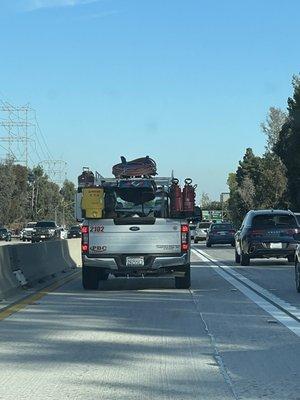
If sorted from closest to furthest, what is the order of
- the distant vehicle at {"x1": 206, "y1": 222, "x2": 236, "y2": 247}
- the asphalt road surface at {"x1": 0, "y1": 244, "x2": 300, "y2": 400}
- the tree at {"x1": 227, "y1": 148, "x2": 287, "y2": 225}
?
the asphalt road surface at {"x1": 0, "y1": 244, "x2": 300, "y2": 400} → the distant vehicle at {"x1": 206, "y1": 222, "x2": 236, "y2": 247} → the tree at {"x1": 227, "y1": 148, "x2": 287, "y2": 225}

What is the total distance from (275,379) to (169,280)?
12.2 metres

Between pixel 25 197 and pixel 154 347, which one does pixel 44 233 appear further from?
pixel 25 197

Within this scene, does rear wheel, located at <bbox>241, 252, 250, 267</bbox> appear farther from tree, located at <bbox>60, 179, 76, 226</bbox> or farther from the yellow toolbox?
tree, located at <bbox>60, 179, 76, 226</bbox>

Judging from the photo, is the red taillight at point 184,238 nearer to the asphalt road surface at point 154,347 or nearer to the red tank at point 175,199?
the red tank at point 175,199

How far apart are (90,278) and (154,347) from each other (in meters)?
7.66

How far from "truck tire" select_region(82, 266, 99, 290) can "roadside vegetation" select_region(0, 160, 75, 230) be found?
8108 centimetres

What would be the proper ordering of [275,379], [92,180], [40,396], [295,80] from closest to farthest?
[40,396] < [275,379] < [92,180] < [295,80]

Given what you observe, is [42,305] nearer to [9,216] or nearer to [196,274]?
[196,274]

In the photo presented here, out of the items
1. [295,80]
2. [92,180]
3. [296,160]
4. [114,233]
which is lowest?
[114,233]

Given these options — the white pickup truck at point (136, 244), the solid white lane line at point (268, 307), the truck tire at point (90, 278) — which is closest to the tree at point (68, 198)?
the solid white lane line at point (268, 307)

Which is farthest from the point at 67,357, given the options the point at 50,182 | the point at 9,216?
the point at 50,182

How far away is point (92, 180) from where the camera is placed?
1728cm

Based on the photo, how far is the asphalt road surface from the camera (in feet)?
23.5

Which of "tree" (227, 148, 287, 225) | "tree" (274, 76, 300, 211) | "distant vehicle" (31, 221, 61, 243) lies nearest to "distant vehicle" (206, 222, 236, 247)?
"tree" (274, 76, 300, 211)
